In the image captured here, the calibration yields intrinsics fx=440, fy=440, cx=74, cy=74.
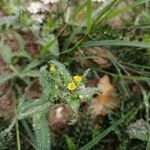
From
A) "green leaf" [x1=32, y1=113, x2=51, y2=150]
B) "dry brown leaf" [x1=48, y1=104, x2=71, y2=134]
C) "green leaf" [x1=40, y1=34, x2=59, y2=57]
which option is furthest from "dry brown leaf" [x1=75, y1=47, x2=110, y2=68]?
"green leaf" [x1=32, y1=113, x2=51, y2=150]

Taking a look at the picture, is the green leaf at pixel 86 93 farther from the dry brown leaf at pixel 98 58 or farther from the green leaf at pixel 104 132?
the dry brown leaf at pixel 98 58

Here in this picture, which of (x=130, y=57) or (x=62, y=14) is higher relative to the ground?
(x=62, y=14)

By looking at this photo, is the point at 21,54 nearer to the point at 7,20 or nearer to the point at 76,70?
the point at 7,20

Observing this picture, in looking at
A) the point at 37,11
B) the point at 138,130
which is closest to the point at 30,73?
the point at 37,11

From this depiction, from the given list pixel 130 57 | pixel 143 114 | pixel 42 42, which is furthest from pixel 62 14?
pixel 143 114

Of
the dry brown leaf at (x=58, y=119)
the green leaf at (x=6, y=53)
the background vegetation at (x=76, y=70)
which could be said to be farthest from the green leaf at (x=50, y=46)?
the dry brown leaf at (x=58, y=119)

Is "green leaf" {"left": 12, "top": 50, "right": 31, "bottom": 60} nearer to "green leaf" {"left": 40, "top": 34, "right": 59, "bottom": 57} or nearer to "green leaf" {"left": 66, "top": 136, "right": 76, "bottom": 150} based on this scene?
"green leaf" {"left": 40, "top": 34, "right": 59, "bottom": 57}

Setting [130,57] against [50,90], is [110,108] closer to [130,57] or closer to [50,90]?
[130,57]
